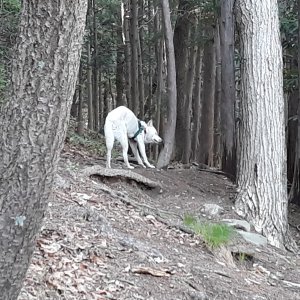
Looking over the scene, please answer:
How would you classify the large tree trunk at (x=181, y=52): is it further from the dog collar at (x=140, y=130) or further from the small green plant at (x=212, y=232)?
the small green plant at (x=212, y=232)

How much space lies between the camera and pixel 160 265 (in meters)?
5.76

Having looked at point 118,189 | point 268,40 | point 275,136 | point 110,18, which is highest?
point 110,18

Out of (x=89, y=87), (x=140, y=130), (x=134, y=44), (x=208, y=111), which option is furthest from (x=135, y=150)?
(x=208, y=111)

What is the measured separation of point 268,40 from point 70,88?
696 cm

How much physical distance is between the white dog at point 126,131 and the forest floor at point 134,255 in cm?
196

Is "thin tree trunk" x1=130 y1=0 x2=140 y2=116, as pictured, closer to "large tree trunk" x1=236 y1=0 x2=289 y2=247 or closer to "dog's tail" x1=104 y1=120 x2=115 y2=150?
"dog's tail" x1=104 y1=120 x2=115 y2=150

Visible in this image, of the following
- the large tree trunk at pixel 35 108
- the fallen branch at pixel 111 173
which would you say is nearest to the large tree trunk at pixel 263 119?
the fallen branch at pixel 111 173

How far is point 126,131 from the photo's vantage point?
1200 centimetres

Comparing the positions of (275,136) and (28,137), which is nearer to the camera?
(28,137)

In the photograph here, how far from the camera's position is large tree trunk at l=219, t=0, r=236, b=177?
1245cm

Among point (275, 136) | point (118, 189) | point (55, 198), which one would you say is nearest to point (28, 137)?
point (55, 198)

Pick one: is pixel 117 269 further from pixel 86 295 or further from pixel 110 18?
pixel 110 18

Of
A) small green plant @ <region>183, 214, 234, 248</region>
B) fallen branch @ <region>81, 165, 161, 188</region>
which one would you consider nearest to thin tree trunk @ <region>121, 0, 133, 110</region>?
fallen branch @ <region>81, 165, 161, 188</region>

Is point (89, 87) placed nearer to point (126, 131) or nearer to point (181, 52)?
point (181, 52)
